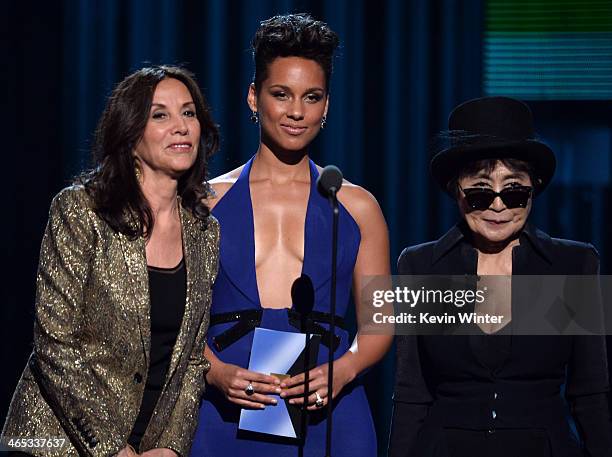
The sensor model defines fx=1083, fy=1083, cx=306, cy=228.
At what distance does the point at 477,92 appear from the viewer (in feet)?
14.4

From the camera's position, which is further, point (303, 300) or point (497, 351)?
Result: point (303, 300)

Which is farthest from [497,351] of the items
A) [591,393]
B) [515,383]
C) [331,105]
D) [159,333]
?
[331,105]

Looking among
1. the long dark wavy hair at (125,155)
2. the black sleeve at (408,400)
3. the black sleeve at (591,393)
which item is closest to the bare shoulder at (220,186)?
the long dark wavy hair at (125,155)

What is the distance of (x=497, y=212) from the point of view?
2.67 m

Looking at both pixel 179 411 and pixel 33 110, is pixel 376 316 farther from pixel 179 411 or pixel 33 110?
pixel 33 110

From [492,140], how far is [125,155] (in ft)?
3.01

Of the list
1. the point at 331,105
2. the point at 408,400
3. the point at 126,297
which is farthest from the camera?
the point at 331,105

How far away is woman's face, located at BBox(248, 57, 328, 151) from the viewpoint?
2846 millimetres

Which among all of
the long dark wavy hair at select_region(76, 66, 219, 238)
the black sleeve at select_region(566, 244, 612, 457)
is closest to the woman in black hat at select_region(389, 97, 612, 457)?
the black sleeve at select_region(566, 244, 612, 457)

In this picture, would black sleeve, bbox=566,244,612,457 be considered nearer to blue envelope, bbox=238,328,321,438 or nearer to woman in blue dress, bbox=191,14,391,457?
woman in blue dress, bbox=191,14,391,457

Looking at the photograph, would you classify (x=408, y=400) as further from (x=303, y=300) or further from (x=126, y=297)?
(x=126, y=297)

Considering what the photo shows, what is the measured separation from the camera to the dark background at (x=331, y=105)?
14.3 feet

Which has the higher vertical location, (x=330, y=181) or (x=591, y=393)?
(x=330, y=181)

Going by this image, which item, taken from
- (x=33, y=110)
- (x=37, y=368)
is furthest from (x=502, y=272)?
(x=33, y=110)
